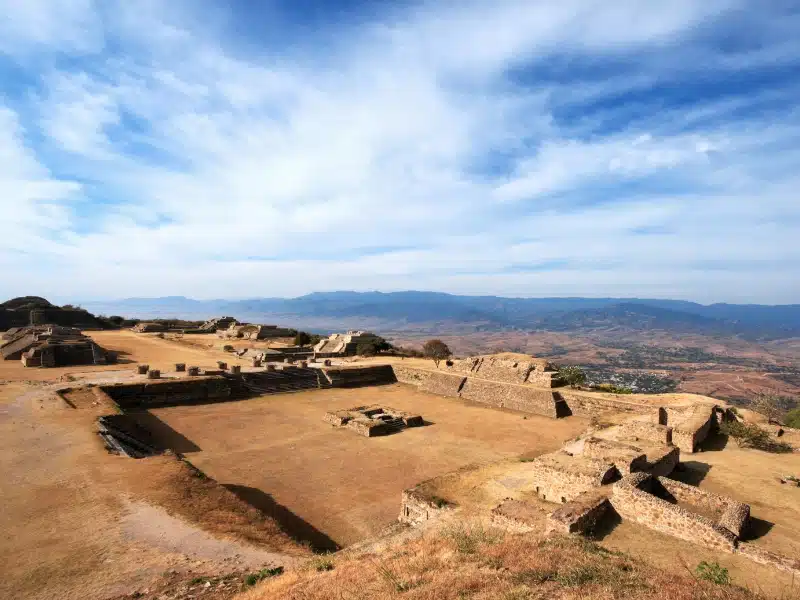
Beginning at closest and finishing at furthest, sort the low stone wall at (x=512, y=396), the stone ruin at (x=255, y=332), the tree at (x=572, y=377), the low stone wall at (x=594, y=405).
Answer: the low stone wall at (x=594, y=405) → the low stone wall at (x=512, y=396) → the tree at (x=572, y=377) → the stone ruin at (x=255, y=332)

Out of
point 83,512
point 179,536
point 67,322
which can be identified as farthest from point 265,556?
point 67,322

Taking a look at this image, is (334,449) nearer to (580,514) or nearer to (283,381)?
(580,514)

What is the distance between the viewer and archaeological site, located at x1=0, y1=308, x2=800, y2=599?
24.6ft

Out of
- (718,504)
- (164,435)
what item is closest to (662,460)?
(718,504)

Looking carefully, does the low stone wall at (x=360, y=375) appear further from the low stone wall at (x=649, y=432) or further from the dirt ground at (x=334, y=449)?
the low stone wall at (x=649, y=432)

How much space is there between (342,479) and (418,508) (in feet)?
11.6

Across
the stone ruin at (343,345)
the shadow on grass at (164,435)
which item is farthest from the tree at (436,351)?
the shadow on grass at (164,435)

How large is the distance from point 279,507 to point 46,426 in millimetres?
9179

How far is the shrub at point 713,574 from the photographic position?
6256mm

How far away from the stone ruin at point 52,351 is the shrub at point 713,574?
32712mm

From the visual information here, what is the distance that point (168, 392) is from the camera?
21969mm

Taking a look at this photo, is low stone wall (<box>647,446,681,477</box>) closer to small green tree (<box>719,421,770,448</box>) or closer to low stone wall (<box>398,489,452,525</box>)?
small green tree (<box>719,421,770,448</box>)

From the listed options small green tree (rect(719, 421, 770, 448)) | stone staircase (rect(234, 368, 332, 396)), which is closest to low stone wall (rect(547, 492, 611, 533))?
small green tree (rect(719, 421, 770, 448))

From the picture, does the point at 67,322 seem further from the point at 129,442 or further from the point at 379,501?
the point at 379,501
